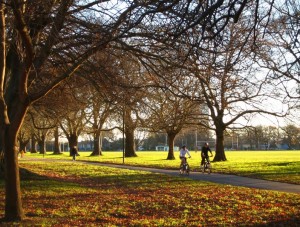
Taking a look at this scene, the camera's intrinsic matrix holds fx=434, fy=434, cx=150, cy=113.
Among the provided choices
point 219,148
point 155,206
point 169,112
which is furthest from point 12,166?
point 219,148

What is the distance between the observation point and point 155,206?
11.7 m

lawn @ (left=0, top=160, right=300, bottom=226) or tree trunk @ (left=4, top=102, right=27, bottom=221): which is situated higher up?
tree trunk @ (left=4, top=102, right=27, bottom=221)

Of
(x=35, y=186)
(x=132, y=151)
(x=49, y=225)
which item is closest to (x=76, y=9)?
(x=49, y=225)

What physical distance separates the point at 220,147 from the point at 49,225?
33.3 metres

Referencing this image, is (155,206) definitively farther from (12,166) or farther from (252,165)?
(252,165)

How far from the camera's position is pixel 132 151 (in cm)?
5459

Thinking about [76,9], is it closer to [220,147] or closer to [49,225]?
[49,225]

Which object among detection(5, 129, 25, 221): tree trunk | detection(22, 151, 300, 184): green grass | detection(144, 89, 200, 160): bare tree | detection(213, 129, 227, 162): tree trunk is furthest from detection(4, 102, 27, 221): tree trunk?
detection(213, 129, 227, 162): tree trunk

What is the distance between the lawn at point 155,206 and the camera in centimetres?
939

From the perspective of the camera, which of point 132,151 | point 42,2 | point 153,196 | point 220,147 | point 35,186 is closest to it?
point 42,2

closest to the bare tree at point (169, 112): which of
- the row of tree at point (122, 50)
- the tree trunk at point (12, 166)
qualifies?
the row of tree at point (122, 50)

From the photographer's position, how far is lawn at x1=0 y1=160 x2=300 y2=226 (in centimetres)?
939

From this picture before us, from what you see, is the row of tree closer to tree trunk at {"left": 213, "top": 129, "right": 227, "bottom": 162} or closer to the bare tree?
the bare tree

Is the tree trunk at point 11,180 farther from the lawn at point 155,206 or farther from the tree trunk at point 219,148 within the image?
the tree trunk at point 219,148
